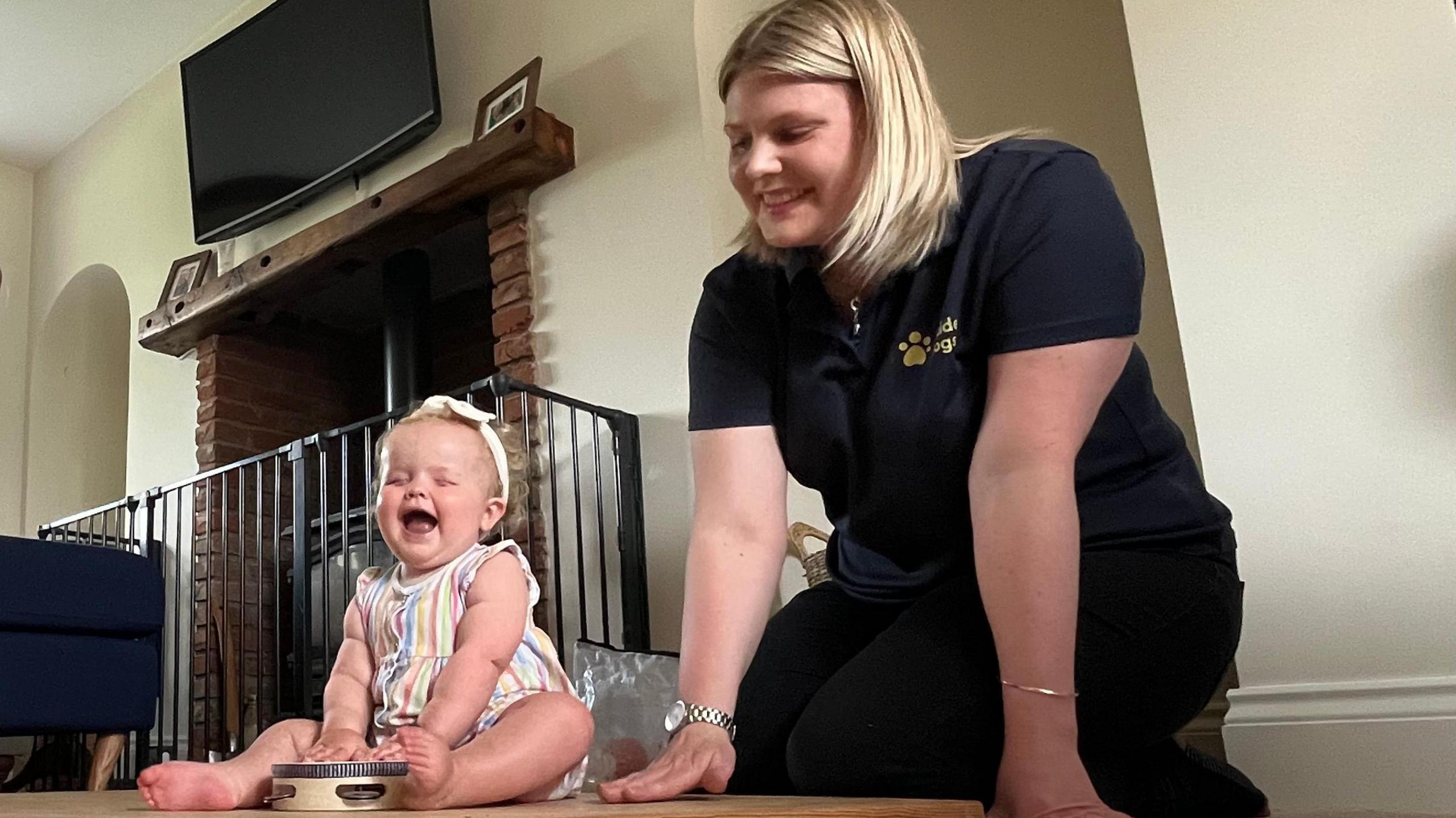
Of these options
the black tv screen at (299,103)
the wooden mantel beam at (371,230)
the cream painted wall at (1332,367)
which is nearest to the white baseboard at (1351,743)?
the cream painted wall at (1332,367)

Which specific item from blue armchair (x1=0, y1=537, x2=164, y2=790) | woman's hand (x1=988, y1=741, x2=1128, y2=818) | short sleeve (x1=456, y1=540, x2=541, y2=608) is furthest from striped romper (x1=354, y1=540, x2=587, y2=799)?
blue armchair (x1=0, y1=537, x2=164, y2=790)

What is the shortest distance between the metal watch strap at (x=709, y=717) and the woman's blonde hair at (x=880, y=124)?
0.40 meters

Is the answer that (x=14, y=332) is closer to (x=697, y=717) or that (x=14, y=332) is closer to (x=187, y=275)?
(x=187, y=275)

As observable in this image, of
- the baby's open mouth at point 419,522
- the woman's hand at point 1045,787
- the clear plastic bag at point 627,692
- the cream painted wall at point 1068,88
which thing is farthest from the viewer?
the cream painted wall at point 1068,88

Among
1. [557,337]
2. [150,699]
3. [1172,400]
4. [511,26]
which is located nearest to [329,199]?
[511,26]

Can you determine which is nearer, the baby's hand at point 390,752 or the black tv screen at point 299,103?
the baby's hand at point 390,752

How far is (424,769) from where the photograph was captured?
758mm

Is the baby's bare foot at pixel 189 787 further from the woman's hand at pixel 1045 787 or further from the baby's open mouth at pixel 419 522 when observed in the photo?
the woman's hand at pixel 1045 787

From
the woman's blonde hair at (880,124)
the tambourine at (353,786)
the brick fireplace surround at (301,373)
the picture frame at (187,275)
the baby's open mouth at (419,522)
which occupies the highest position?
the picture frame at (187,275)

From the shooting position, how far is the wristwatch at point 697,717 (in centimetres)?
102

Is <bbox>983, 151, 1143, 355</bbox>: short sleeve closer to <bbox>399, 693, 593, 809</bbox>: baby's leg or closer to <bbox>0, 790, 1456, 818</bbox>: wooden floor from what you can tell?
<bbox>0, 790, 1456, 818</bbox>: wooden floor

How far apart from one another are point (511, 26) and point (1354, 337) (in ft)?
8.04

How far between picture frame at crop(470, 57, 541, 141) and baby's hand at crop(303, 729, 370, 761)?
2.07 meters

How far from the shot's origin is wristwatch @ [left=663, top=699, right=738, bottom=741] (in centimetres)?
102
